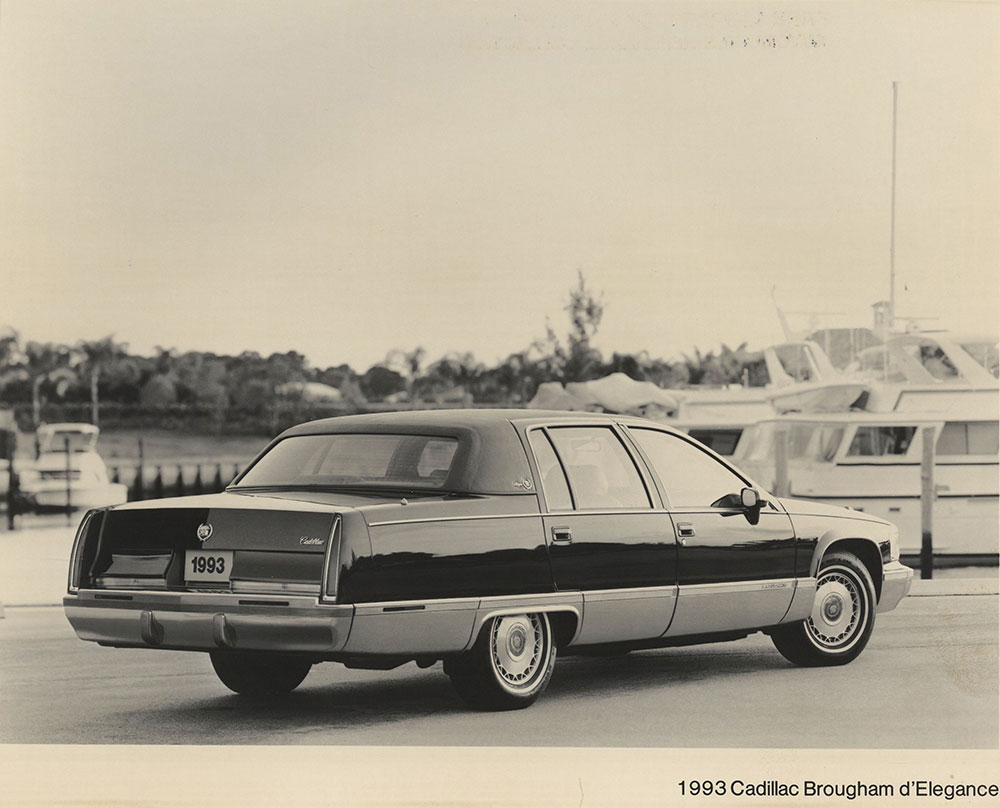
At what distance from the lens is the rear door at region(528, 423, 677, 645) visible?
917 centimetres

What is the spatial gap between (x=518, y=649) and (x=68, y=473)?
2357 cm

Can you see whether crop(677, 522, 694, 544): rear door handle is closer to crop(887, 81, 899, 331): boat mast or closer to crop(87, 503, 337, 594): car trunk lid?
crop(87, 503, 337, 594): car trunk lid

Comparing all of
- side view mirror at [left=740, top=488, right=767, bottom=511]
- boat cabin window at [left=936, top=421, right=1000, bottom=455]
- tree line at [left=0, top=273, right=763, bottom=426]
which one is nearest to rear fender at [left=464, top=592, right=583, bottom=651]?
side view mirror at [left=740, top=488, right=767, bottom=511]

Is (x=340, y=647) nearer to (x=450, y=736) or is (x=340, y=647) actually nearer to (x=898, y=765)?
(x=450, y=736)

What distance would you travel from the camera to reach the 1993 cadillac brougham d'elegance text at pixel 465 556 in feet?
27.2

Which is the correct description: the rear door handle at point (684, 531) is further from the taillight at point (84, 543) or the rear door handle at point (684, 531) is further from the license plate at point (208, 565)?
the taillight at point (84, 543)

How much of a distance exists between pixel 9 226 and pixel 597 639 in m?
6.95

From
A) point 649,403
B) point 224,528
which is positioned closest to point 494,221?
point 649,403

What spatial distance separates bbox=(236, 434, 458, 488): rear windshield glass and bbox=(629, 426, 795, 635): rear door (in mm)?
1422

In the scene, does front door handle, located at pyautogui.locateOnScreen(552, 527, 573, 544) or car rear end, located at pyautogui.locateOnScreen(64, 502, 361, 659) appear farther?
front door handle, located at pyautogui.locateOnScreen(552, 527, 573, 544)

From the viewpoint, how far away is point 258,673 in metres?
9.91

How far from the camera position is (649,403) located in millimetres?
26688

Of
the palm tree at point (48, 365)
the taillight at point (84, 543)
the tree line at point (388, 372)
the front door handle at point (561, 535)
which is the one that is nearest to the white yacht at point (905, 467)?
the tree line at point (388, 372)

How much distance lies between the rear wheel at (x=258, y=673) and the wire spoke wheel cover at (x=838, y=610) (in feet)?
10.9
